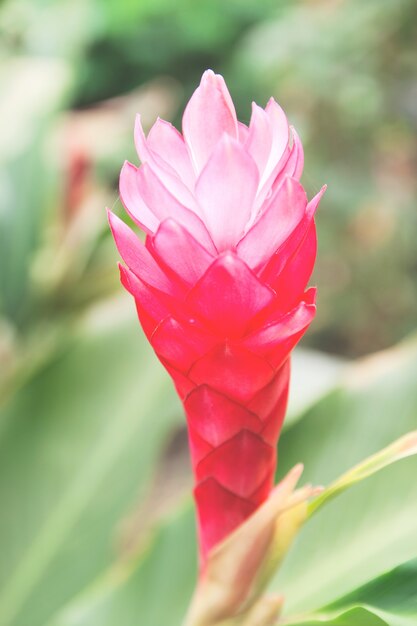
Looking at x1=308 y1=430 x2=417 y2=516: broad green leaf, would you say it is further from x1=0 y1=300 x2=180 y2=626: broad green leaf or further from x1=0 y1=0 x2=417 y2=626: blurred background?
x1=0 y1=300 x2=180 y2=626: broad green leaf

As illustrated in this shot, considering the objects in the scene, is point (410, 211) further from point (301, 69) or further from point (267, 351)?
point (267, 351)

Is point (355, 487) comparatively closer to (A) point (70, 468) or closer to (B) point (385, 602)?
(B) point (385, 602)

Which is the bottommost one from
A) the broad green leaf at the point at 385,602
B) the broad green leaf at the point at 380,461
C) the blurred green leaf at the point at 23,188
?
the broad green leaf at the point at 385,602

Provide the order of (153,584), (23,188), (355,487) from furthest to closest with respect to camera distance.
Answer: (23,188), (153,584), (355,487)

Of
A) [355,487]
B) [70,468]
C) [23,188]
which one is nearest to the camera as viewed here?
[355,487]

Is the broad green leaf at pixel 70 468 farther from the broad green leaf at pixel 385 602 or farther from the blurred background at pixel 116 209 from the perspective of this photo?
the broad green leaf at pixel 385 602

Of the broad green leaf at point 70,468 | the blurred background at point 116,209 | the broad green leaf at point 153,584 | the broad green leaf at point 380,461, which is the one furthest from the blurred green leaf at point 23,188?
the broad green leaf at point 380,461

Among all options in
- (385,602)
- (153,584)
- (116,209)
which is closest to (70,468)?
(153,584)
